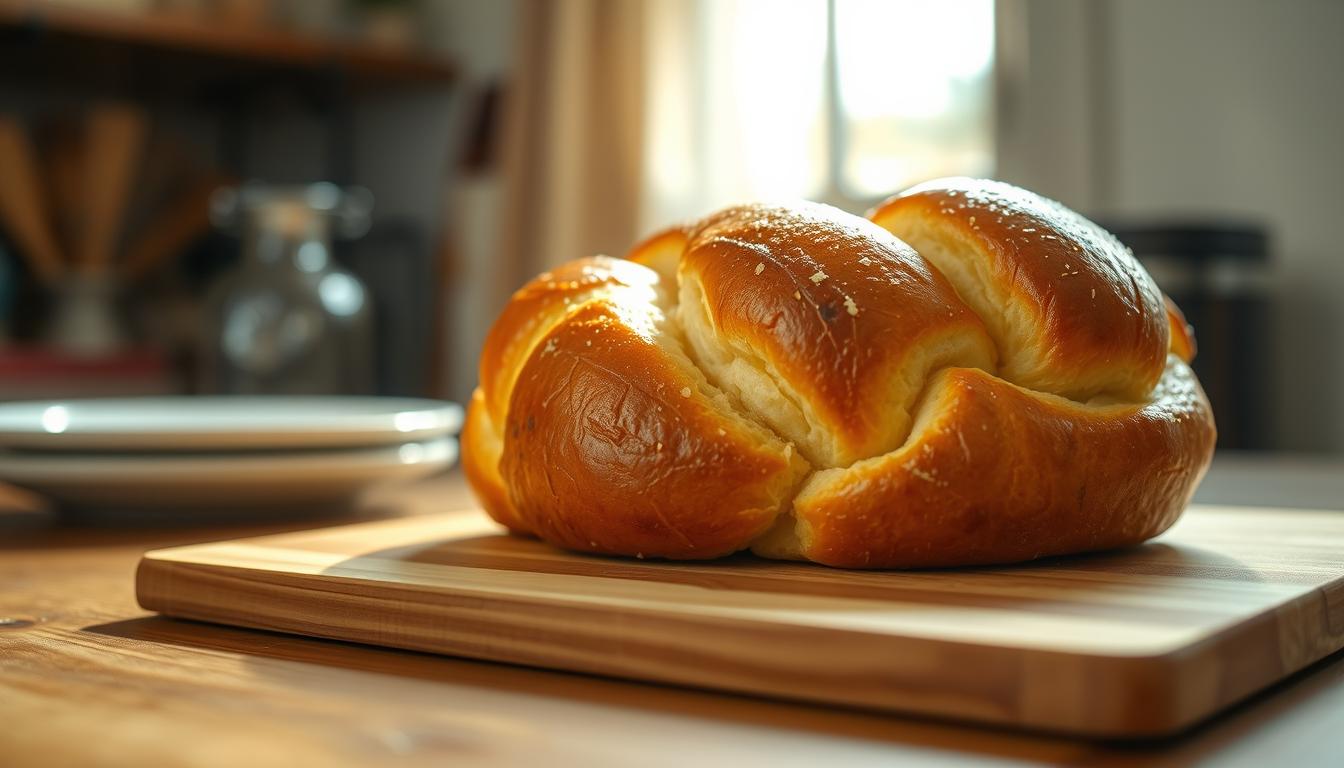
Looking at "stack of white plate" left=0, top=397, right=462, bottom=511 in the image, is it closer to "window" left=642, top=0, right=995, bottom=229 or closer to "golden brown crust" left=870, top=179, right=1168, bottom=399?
"golden brown crust" left=870, top=179, right=1168, bottom=399

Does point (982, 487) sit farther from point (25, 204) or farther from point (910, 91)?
point (25, 204)

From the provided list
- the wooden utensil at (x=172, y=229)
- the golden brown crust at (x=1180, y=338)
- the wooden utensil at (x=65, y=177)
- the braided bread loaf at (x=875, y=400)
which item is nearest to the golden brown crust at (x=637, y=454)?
the braided bread loaf at (x=875, y=400)

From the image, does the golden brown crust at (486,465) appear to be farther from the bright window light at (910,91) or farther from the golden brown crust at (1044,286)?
the bright window light at (910,91)

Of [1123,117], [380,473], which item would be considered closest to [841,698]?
[380,473]

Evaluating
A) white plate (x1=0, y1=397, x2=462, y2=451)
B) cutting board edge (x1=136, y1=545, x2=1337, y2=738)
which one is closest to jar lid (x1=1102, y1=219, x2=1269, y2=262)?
white plate (x1=0, y1=397, x2=462, y2=451)

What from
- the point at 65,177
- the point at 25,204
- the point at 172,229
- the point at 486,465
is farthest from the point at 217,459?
the point at 172,229

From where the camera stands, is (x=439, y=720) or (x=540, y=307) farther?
(x=540, y=307)
